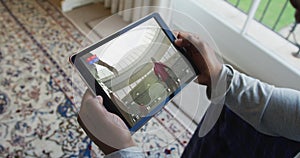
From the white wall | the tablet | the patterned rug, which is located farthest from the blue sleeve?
the white wall

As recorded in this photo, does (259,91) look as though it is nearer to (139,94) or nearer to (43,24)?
(139,94)

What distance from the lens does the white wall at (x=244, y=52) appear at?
133 cm

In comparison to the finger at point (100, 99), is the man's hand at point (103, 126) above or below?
below

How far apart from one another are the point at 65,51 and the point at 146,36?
1001mm

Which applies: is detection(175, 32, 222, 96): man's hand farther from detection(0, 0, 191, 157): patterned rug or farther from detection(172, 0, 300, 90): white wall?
detection(172, 0, 300, 90): white wall

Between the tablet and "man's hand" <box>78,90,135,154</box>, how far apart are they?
0.01 meters

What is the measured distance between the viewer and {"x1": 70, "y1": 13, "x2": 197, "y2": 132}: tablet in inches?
21.8

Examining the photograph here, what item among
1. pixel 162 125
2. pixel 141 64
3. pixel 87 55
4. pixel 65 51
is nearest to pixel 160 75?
pixel 141 64

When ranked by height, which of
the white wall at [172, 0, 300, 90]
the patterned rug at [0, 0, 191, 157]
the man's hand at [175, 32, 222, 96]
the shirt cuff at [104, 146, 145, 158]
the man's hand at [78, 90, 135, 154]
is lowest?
the patterned rug at [0, 0, 191, 157]

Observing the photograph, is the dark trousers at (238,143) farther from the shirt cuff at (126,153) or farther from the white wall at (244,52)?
the white wall at (244,52)

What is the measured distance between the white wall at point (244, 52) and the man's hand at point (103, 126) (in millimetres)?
874

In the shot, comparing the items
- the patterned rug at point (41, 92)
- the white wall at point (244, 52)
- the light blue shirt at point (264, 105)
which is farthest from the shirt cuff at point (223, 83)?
the white wall at point (244, 52)

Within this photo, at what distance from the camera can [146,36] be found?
0.64m

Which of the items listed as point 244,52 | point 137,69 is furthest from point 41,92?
point 244,52
